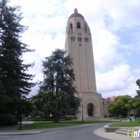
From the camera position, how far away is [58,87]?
1474 inches

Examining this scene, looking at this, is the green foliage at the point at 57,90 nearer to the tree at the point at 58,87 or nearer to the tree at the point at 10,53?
the tree at the point at 58,87

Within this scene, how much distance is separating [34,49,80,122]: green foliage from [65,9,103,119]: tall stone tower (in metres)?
24.9

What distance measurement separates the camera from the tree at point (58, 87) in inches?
1390

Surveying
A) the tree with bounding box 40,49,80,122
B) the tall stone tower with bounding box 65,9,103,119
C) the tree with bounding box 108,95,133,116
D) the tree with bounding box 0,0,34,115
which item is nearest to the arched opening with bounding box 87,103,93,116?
the tall stone tower with bounding box 65,9,103,119

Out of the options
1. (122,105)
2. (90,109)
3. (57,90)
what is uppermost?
(57,90)

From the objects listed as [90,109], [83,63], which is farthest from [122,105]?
[83,63]

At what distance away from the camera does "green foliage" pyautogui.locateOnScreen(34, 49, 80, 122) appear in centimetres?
3534

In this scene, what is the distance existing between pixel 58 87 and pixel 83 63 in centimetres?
3285

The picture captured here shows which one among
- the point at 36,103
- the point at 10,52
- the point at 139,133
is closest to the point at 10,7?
the point at 10,52

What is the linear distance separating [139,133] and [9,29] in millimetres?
20522

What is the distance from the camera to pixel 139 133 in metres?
13.1

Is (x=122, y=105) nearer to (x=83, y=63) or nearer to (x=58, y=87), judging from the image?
(x=83, y=63)

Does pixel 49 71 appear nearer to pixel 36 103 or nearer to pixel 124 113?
pixel 36 103

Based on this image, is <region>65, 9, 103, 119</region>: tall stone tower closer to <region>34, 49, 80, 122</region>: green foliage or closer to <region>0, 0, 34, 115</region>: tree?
<region>34, 49, 80, 122</region>: green foliage
